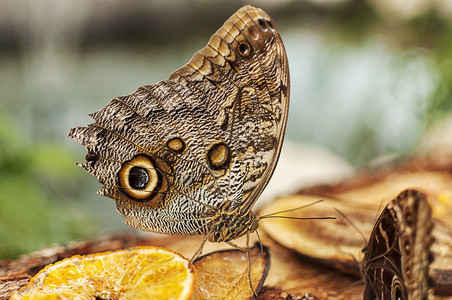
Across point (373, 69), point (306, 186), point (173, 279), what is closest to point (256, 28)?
point (173, 279)

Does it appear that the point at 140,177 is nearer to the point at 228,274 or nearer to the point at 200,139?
the point at 200,139

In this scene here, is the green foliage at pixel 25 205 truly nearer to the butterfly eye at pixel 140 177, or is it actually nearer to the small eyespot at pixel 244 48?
the butterfly eye at pixel 140 177

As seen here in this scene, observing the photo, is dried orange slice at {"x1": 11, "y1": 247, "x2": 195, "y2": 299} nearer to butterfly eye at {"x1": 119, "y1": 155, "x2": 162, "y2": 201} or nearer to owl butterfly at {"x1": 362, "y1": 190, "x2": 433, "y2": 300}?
butterfly eye at {"x1": 119, "y1": 155, "x2": 162, "y2": 201}

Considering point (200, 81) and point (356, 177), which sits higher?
point (200, 81)

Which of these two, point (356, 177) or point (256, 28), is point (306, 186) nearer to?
point (356, 177)

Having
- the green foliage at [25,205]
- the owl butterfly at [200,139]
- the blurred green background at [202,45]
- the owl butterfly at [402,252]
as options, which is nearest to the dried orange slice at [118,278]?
the owl butterfly at [200,139]

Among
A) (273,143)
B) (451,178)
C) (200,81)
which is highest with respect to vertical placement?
(200,81)
